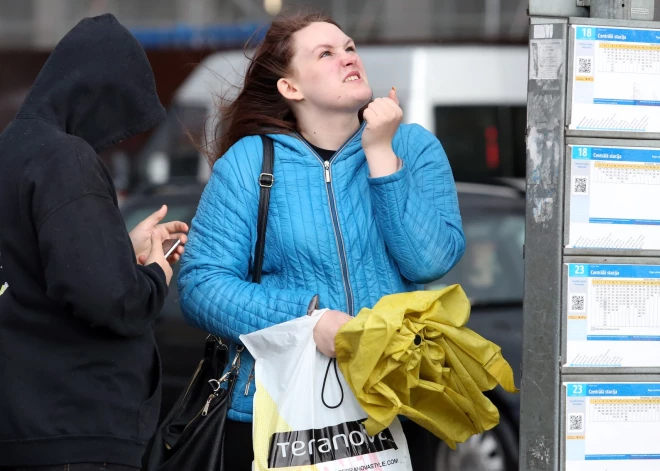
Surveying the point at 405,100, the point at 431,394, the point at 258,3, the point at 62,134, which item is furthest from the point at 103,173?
the point at 258,3

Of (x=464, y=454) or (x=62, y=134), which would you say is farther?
(x=464, y=454)

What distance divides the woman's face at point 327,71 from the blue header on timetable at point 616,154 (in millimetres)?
616

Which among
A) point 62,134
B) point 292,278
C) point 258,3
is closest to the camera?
point 62,134

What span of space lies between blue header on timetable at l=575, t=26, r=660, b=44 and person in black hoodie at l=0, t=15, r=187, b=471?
3.68 ft

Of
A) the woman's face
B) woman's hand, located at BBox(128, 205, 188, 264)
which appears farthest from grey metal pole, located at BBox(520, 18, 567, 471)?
woman's hand, located at BBox(128, 205, 188, 264)

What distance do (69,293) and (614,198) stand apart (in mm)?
1318

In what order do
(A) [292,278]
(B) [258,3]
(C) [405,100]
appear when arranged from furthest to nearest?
(B) [258,3], (C) [405,100], (A) [292,278]

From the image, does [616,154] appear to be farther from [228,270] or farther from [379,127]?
[228,270]

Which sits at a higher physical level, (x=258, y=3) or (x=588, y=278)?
(x=258, y=3)

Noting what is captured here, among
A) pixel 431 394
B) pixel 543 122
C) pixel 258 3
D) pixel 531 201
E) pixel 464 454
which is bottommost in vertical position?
pixel 464 454

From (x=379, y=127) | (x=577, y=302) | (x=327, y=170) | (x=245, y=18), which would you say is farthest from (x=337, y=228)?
(x=245, y=18)

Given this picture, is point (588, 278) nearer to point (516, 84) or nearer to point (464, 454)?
point (464, 454)

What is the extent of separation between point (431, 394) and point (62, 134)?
1.09m

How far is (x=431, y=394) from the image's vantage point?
8.30 ft
